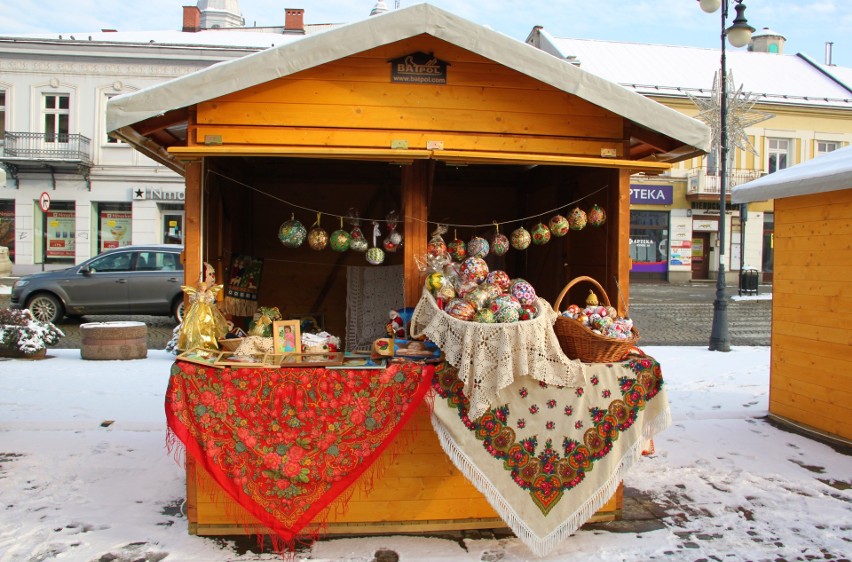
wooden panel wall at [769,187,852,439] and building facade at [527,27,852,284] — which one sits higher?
building facade at [527,27,852,284]

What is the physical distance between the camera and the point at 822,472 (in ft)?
16.2

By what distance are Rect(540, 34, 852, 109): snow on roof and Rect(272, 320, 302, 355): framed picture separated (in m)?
22.5

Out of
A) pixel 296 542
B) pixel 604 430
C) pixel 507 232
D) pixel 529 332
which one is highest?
pixel 507 232

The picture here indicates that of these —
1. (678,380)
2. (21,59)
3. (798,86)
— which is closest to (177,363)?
(678,380)

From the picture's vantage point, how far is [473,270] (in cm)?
414

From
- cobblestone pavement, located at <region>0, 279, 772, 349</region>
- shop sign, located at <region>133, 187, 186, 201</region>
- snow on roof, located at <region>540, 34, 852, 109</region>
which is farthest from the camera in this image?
snow on roof, located at <region>540, 34, 852, 109</region>

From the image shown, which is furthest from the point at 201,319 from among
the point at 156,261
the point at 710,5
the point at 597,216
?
the point at 710,5

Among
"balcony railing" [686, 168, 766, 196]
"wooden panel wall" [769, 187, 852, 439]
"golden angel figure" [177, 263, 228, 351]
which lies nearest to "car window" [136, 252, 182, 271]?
"golden angel figure" [177, 263, 228, 351]

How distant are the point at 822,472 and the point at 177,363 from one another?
4.72 meters

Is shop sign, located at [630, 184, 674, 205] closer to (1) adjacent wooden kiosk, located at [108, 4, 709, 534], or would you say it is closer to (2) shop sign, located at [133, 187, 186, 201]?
(2) shop sign, located at [133, 187, 186, 201]

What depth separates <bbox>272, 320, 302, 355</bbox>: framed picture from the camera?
4.12 metres

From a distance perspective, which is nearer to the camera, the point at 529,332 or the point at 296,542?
the point at 529,332

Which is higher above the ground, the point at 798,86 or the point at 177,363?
the point at 798,86

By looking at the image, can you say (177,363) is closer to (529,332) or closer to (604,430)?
(529,332)
